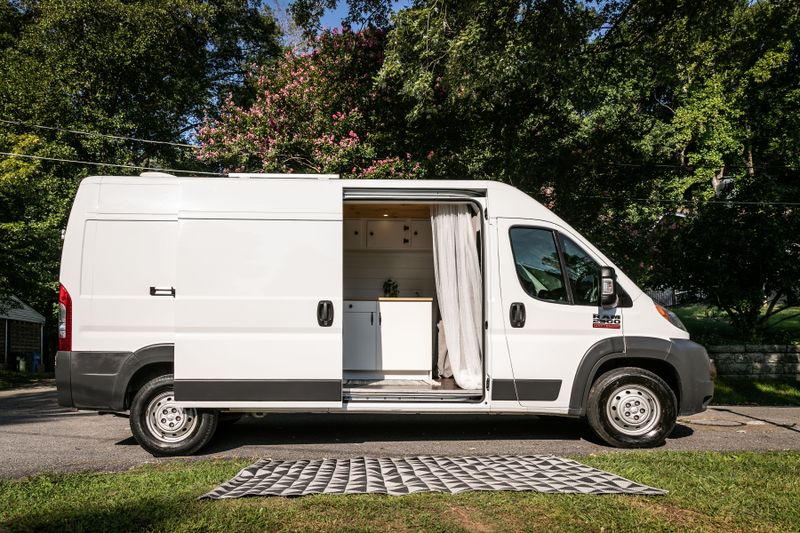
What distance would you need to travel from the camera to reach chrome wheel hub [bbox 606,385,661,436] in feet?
22.4

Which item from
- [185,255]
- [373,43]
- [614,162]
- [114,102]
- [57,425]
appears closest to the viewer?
[185,255]

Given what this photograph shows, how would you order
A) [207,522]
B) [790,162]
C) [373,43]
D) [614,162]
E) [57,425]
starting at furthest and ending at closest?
[790,162] < [614,162] < [373,43] < [57,425] < [207,522]

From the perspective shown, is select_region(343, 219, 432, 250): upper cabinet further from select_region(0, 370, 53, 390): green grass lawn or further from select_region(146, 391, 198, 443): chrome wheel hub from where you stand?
select_region(0, 370, 53, 390): green grass lawn

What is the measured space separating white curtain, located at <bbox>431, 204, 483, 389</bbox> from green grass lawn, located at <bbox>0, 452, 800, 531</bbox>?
237 centimetres

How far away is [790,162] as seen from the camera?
17297 mm

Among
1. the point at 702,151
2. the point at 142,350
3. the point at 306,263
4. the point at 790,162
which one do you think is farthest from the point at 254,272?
the point at 702,151

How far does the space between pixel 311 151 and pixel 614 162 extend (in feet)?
21.7

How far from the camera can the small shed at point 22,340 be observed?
2605 cm

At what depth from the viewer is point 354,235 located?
1047 centimetres

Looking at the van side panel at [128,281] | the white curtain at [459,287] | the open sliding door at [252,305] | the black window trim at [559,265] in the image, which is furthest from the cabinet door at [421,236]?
the van side panel at [128,281]

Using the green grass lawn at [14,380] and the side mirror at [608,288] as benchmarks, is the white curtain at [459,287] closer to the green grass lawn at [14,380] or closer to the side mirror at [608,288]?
the side mirror at [608,288]

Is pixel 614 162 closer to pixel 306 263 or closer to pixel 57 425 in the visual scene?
pixel 306 263

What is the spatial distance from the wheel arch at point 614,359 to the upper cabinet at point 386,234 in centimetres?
417

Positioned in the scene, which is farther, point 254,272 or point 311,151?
point 311,151
